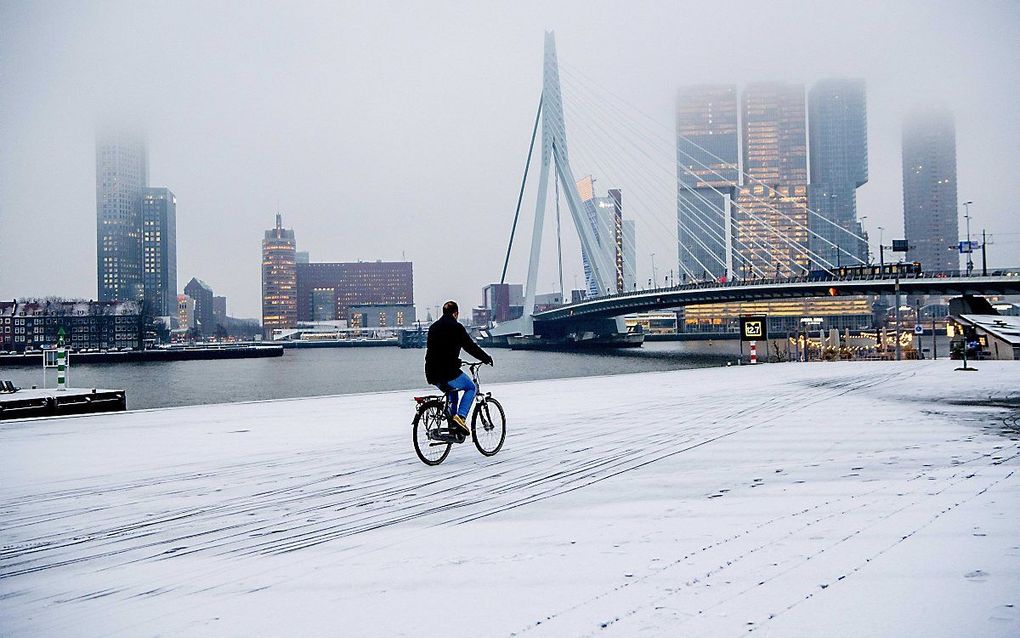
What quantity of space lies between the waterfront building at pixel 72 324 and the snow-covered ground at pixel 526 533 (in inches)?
4990

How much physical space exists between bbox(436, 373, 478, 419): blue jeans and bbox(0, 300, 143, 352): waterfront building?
12716 cm

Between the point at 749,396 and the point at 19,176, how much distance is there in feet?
749

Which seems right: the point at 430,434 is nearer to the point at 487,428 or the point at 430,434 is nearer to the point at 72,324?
the point at 487,428

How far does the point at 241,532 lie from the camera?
500 cm

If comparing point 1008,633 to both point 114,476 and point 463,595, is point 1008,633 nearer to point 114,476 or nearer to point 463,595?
point 463,595

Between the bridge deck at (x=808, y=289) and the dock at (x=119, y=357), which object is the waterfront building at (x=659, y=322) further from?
the bridge deck at (x=808, y=289)

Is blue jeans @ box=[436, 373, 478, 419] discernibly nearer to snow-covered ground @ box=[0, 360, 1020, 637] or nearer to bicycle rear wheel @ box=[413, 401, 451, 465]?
bicycle rear wheel @ box=[413, 401, 451, 465]

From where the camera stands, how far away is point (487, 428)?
800 centimetres

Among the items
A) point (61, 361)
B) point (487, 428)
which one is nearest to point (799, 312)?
point (61, 361)

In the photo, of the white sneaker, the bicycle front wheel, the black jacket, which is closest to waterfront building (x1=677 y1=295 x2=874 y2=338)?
the bicycle front wheel

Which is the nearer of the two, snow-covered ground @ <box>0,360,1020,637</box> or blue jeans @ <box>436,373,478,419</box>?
snow-covered ground @ <box>0,360,1020,637</box>

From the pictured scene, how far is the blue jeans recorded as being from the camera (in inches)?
303

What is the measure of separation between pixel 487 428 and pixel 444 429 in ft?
1.88

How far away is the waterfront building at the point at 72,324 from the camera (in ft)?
410
